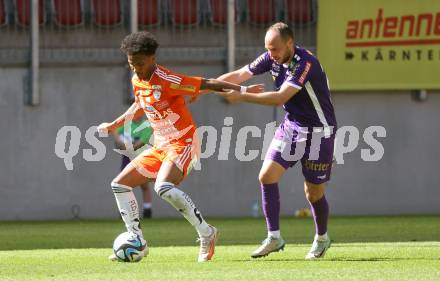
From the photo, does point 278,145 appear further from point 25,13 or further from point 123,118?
point 25,13

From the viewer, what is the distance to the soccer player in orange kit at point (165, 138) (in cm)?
980

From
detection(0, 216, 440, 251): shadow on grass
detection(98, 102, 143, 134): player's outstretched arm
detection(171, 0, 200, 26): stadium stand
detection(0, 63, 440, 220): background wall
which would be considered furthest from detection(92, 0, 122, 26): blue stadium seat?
detection(98, 102, 143, 134): player's outstretched arm

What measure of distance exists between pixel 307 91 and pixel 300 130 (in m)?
0.36

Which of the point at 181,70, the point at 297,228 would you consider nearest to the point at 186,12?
the point at 181,70

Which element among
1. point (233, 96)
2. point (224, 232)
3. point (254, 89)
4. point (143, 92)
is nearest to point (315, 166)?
point (254, 89)

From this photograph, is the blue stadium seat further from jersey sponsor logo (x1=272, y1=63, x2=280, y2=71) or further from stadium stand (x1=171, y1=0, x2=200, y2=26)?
jersey sponsor logo (x1=272, y1=63, x2=280, y2=71)

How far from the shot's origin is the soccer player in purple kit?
998 centimetres

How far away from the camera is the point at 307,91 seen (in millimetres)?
10094

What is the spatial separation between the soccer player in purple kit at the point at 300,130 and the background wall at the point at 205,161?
10.7 meters

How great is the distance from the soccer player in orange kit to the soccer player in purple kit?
412 millimetres

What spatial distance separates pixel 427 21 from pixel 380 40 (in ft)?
2.99

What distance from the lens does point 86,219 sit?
67.5 feet

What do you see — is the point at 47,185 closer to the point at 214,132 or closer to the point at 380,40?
the point at 214,132

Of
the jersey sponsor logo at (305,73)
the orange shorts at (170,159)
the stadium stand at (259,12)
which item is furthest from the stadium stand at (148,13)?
the jersey sponsor logo at (305,73)
